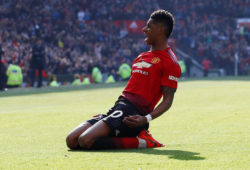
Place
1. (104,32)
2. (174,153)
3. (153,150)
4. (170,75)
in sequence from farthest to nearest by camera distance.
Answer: (104,32) → (170,75) → (153,150) → (174,153)

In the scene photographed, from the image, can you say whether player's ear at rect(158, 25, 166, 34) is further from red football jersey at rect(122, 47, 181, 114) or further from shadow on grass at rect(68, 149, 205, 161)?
shadow on grass at rect(68, 149, 205, 161)

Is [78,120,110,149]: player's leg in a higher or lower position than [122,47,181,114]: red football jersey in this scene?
lower

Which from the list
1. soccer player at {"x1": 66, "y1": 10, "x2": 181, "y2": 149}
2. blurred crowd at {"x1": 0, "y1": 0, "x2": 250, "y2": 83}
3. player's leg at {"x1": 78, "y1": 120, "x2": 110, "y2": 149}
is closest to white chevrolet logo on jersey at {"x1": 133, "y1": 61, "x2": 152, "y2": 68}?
soccer player at {"x1": 66, "y1": 10, "x2": 181, "y2": 149}

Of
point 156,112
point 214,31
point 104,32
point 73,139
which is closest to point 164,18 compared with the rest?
point 156,112

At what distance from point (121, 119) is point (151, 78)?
2.26 feet

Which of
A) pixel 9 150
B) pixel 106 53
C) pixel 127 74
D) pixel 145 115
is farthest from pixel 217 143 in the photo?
pixel 106 53

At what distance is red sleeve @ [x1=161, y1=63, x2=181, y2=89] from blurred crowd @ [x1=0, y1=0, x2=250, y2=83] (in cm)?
2695

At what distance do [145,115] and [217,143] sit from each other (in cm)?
106

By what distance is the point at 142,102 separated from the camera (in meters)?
7.97

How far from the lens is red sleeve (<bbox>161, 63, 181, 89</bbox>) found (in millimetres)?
7820

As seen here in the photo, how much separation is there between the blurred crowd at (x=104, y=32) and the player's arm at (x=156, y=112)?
26926mm

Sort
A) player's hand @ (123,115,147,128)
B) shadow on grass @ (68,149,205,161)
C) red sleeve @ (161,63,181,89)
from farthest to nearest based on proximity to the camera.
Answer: red sleeve @ (161,63,181,89) < player's hand @ (123,115,147,128) < shadow on grass @ (68,149,205,161)

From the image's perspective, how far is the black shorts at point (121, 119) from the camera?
7.73m

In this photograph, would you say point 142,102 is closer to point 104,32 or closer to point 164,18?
point 164,18
